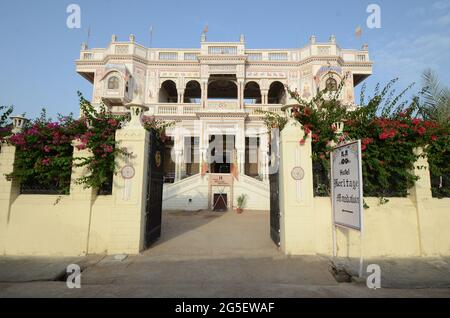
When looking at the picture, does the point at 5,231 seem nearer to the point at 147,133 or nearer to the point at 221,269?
the point at 147,133

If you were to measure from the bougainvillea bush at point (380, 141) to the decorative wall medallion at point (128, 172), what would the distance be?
13.6ft

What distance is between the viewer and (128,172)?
231 inches

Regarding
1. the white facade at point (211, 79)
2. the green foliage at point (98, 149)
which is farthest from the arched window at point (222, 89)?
the green foliage at point (98, 149)

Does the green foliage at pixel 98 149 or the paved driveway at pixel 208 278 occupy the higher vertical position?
the green foliage at pixel 98 149

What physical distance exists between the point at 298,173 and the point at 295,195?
1.74 ft

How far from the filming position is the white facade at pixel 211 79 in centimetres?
2011

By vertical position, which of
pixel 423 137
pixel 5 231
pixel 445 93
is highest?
pixel 445 93

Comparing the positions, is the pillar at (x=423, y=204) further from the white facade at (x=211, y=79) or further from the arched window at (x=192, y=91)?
the arched window at (x=192, y=91)

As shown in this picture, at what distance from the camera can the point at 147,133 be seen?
616cm

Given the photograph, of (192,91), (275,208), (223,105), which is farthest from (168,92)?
(275,208)

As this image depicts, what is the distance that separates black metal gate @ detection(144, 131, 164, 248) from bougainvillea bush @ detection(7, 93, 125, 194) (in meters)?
0.87
